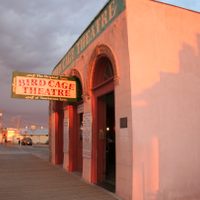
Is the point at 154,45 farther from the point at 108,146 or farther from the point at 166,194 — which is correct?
the point at 108,146

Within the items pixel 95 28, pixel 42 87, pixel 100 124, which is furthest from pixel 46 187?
pixel 95 28

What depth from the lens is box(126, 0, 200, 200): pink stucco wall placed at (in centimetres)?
1001

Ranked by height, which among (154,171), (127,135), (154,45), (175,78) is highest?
(154,45)

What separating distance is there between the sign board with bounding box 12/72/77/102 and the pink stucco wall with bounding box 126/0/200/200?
18.5 feet

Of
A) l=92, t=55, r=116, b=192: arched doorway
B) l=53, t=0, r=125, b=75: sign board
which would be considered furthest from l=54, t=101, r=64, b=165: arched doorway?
l=92, t=55, r=116, b=192: arched doorway

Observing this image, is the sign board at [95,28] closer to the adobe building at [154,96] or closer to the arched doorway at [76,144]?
the adobe building at [154,96]

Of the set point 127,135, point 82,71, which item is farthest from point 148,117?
point 82,71

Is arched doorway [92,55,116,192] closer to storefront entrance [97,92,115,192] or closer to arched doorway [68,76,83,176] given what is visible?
storefront entrance [97,92,115,192]

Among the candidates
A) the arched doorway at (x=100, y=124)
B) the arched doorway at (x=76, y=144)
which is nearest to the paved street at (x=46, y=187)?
the arched doorway at (x=76, y=144)

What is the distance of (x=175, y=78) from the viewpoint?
10.8 metres

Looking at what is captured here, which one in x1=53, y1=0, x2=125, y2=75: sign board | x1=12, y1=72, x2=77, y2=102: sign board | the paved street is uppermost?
x1=53, y1=0, x2=125, y2=75: sign board

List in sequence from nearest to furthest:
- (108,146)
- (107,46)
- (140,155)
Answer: (140,155) → (107,46) → (108,146)

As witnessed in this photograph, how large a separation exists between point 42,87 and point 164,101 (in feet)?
20.1

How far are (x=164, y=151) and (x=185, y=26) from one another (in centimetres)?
389
